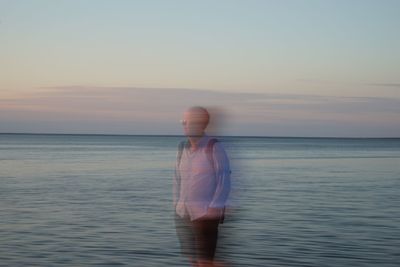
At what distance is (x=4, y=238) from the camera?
1159cm

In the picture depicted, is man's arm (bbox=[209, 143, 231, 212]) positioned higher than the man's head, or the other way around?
the man's head

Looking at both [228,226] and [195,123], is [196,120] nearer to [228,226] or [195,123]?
[195,123]

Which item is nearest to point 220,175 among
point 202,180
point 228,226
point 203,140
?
point 202,180

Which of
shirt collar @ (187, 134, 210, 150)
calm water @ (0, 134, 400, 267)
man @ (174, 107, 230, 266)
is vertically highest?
calm water @ (0, 134, 400, 267)

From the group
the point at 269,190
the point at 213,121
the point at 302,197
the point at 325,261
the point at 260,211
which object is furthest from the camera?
the point at 269,190

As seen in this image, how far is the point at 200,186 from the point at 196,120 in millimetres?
607

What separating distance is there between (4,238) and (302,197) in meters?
10.2

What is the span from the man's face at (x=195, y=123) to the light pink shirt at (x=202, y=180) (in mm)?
85

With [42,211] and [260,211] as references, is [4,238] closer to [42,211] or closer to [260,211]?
[42,211]

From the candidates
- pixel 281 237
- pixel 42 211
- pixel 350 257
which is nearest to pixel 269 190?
pixel 42 211

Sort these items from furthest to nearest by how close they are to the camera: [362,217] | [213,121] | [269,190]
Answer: [269,190], [362,217], [213,121]

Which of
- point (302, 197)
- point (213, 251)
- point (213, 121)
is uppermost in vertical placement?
point (302, 197)

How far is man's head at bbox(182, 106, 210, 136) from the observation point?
19.9 ft

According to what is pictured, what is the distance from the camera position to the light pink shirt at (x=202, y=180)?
19.7 feet
